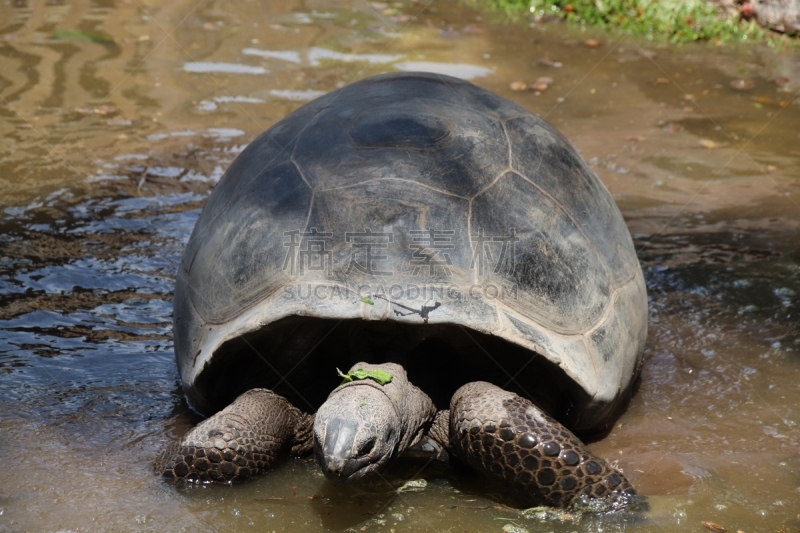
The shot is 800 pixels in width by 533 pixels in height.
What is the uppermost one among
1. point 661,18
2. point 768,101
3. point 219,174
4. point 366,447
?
point 661,18

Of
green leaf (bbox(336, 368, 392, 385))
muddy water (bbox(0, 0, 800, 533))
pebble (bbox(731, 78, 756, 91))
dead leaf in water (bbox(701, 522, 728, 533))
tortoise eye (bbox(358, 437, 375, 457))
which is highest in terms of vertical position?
green leaf (bbox(336, 368, 392, 385))

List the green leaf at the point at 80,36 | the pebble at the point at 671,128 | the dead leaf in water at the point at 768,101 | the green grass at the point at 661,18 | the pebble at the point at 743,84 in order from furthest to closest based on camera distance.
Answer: the green grass at the point at 661,18
the green leaf at the point at 80,36
the pebble at the point at 743,84
the dead leaf in water at the point at 768,101
the pebble at the point at 671,128

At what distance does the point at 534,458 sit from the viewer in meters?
2.94

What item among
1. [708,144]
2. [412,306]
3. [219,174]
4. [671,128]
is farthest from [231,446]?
[671,128]

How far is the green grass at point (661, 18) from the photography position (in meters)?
9.68

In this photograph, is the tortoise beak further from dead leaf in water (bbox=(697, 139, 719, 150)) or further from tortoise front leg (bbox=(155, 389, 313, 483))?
dead leaf in water (bbox=(697, 139, 719, 150))

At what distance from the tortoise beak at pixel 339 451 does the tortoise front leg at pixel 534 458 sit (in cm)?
47

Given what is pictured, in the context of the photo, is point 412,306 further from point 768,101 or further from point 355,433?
point 768,101

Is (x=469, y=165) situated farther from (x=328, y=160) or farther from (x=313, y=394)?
(x=313, y=394)

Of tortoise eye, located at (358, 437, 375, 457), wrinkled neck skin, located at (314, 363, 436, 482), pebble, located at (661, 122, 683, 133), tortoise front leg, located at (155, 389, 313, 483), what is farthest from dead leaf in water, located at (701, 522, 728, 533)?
pebble, located at (661, 122, 683, 133)

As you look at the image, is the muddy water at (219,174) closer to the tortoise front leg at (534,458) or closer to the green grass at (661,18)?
the tortoise front leg at (534,458)

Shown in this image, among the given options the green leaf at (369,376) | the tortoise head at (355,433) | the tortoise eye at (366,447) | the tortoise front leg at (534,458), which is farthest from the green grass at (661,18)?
the tortoise eye at (366,447)

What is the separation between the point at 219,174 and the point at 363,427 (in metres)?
3.78

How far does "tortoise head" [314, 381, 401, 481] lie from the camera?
2.70 meters
